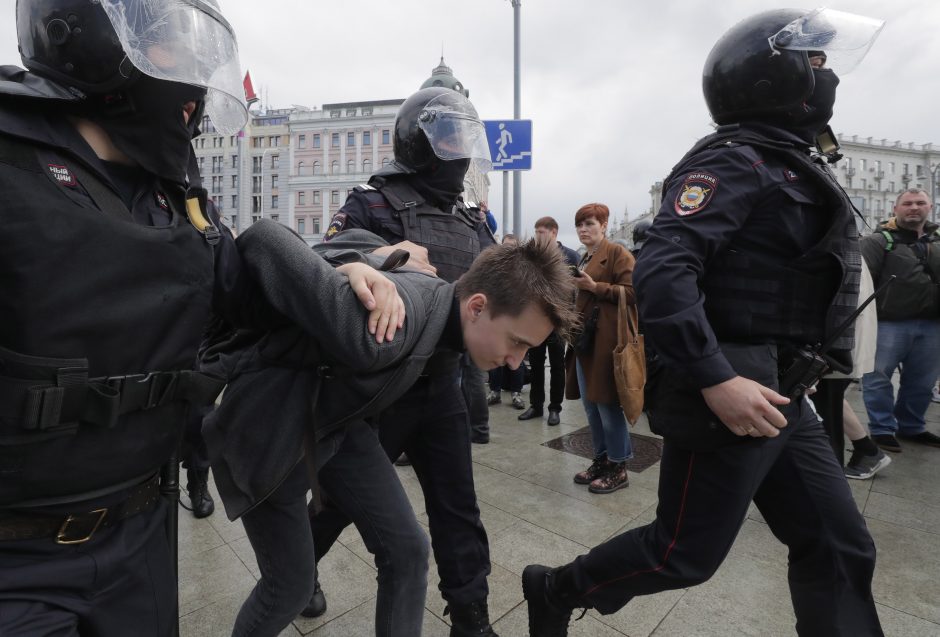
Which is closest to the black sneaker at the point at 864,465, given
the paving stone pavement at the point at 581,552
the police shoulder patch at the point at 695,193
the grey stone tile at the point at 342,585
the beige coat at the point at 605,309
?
the paving stone pavement at the point at 581,552

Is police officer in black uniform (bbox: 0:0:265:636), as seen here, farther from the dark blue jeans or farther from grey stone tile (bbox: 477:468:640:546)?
grey stone tile (bbox: 477:468:640:546)

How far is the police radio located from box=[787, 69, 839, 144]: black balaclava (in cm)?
60

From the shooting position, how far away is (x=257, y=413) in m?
1.47

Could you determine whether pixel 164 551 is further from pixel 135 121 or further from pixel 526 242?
pixel 526 242

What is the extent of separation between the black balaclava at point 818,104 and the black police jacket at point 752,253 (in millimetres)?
146

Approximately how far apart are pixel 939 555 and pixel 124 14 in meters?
3.92

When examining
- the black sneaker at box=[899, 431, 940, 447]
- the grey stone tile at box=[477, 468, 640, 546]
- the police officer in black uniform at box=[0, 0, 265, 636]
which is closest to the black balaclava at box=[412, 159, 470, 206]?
the police officer in black uniform at box=[0, 0, 265, 636]

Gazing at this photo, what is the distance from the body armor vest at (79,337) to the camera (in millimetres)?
924

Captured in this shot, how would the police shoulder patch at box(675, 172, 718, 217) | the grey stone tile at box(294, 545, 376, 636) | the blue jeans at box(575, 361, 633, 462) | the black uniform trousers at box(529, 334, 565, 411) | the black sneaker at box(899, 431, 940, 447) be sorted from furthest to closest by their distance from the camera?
the black uniform trousers at box(529, 334, 565, 411) → the black sneaker at box(899, 431, 940, 447) → the blue jeans at box(575, 361, 633, 462) → the grey stone tile at box(294, 545, 376, 636) → the police shoulder patch at box(675, 172, 718, 217)

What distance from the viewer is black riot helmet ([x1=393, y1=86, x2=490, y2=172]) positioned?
8.66 feet

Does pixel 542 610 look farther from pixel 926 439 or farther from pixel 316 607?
pixel 926 439

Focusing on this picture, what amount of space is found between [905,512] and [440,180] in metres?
3.37

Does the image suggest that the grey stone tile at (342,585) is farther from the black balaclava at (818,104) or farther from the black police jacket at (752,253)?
the black balaclava at (818,104)

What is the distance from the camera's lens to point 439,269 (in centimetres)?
251
